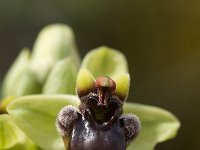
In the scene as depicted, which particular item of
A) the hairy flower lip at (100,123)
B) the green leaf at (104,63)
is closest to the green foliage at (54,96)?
the green leaf at (104,63)

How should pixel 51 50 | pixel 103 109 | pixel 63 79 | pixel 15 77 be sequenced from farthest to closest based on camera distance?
pixel 51 50 < pixel 15 77 < pixel 63 79 < pixel 103 109

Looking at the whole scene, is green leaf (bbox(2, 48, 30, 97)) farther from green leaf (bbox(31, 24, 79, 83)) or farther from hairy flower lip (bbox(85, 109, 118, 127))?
hairy flower lip (bbox(85, 109, 118, 127))

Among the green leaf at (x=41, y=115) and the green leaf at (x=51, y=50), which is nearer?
the green leaf at (x=41, y=115)

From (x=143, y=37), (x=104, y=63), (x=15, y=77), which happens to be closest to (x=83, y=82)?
(x=104, y=63)

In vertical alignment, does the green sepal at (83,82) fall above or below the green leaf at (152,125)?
above

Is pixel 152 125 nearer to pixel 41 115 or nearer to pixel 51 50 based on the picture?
pixel 41 115

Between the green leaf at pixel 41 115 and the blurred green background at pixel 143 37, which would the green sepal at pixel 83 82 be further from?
the blurred green background at pixel 143 37
